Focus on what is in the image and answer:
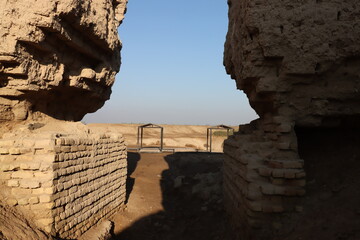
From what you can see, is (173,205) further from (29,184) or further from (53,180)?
(29,184)

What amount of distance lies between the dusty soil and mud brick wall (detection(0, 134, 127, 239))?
1518 mm

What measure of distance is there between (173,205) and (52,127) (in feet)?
15.6

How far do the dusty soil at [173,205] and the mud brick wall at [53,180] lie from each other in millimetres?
1518

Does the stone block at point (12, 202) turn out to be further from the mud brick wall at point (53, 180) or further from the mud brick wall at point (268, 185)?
the mud brick wall at point (268, 185)

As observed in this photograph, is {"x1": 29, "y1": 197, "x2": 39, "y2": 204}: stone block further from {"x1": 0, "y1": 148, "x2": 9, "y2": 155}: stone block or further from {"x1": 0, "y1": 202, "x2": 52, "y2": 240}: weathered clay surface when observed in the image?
{"x1": 0, "y1": 148, "x2": 9, "y2": 155}: stone block

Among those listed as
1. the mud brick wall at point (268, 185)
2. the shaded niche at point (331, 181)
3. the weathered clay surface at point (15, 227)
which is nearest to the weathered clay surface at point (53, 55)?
the weathered clay surface at point (15, 227)

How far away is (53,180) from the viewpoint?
14.1 ft

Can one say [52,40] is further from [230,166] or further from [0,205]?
[230,166]

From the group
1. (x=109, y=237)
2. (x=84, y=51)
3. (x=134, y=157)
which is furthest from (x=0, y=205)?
(x=134, y=157)

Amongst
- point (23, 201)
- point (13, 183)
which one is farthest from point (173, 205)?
point (13, 183)

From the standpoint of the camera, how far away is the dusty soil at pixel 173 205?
21.6 feet

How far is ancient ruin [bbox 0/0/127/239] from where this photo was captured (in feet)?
14.0

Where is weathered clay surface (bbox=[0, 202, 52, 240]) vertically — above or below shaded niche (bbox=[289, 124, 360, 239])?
below

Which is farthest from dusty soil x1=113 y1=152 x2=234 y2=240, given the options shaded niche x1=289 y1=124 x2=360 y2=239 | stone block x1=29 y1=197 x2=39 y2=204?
stone block x1=29 y1=197 x2=39 y2=204
